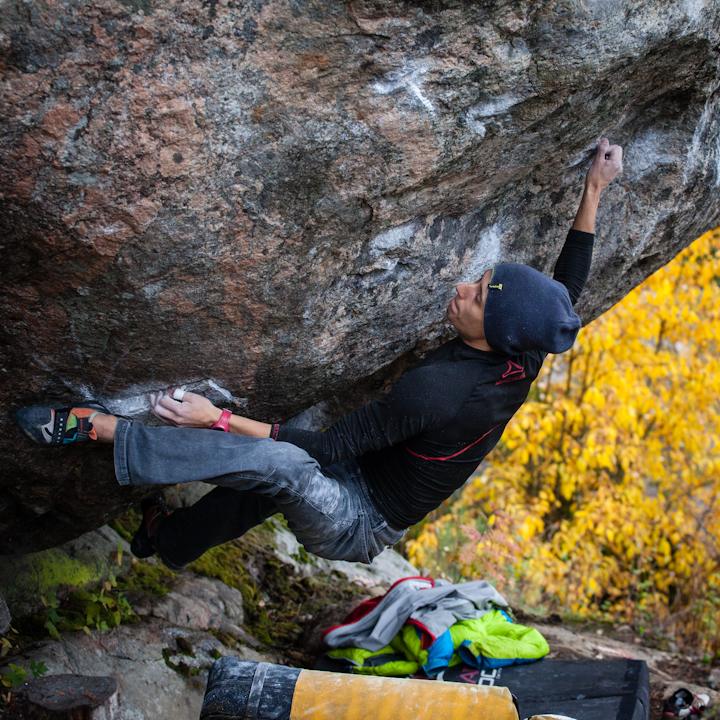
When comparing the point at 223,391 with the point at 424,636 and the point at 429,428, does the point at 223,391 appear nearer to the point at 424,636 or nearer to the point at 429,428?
the point at 429,428

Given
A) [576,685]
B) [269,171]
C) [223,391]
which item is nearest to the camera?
[269,171]

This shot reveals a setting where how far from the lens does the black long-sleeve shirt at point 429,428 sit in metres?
2.76

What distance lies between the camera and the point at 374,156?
251 centimetres

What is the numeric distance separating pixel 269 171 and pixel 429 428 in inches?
49.0

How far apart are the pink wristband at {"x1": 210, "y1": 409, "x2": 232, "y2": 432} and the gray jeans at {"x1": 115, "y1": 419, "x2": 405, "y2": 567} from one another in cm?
8

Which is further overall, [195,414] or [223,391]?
[223,391]

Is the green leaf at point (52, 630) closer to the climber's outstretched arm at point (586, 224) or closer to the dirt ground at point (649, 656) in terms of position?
the climber's outstretched arm at point (586, 224)

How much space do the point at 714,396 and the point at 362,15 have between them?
6.67 meters

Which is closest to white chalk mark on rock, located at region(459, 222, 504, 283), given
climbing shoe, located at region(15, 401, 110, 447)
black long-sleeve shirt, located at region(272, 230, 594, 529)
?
black long-sleeve shirt, located at region(272, 230, 594, 529)

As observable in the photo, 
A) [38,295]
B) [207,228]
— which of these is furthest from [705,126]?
[38,295]

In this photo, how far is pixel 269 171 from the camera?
93.7 inches

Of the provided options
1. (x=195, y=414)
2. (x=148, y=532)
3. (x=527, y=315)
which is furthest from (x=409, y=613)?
(x=527, y=315)

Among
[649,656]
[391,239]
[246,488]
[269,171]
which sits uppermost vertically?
[269,171]

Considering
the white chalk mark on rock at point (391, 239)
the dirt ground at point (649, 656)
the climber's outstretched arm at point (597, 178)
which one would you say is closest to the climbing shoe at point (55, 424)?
the white chalk mark on rock at point (391, 239)
